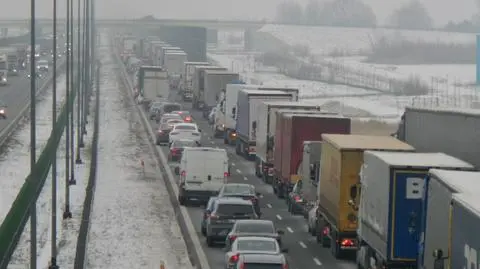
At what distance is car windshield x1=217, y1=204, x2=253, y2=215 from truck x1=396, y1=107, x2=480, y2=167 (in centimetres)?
405

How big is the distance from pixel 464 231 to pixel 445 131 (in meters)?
11.6

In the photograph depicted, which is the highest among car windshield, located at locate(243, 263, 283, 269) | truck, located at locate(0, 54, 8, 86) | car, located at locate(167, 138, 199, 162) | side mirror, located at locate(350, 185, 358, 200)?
side mirror, located at locate(350, 185, 358, 200)

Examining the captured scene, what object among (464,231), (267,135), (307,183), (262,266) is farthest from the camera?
(267,135)

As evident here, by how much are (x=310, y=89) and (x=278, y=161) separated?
82003 mm

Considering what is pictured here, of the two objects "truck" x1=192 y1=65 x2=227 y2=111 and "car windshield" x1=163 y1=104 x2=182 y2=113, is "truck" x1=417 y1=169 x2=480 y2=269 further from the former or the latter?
"truck" x1=192 y1=65 x2=227 y2=111

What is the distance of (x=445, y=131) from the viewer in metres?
29.6

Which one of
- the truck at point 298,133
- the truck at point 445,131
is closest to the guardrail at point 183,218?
the truck at point 298,133

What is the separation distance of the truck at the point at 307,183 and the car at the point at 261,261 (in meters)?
10.2

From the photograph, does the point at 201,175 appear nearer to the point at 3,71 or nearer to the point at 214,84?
the point at 214,84

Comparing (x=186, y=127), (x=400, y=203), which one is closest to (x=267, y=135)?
(x=186, y=127)

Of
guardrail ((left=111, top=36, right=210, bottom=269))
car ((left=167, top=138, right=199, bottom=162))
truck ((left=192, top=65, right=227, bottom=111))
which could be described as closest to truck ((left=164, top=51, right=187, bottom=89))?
truck ((left=192, top=65, right=227, bottom=111))

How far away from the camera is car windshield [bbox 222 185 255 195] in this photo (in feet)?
131

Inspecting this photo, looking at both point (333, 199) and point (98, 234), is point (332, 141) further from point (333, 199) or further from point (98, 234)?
point (98, 234)

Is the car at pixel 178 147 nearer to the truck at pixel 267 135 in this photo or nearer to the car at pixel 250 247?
the truck at pixel 267 135
